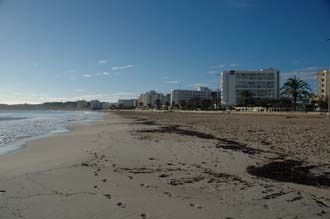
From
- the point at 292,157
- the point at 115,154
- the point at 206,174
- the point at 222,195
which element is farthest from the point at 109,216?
the point at 292,157

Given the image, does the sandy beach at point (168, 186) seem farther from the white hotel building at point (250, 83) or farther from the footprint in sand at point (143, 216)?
the white hotel building at point (250, 83)

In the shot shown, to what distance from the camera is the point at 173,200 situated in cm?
567

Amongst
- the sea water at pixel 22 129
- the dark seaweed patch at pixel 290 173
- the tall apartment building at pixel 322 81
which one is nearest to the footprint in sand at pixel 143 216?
the dark seaweed patch at pixel 290 173

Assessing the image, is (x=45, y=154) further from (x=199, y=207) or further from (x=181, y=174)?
(x=199, y=207)

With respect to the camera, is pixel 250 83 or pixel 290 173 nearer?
pixel 290 173

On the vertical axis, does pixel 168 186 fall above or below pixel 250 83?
below

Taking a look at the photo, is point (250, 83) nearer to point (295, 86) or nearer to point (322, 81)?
point (322, 81)

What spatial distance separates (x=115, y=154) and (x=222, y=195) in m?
6.39

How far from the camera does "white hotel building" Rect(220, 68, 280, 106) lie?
15900 centimetres

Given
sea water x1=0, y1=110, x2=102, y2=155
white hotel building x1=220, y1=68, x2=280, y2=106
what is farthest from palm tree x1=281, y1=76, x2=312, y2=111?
white hotel building x1=220, y1=68, x2=280, y2=106

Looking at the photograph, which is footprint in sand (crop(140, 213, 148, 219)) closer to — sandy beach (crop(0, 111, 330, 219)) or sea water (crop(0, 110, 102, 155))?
sandy beach (crop(0, 111, 330, 219))

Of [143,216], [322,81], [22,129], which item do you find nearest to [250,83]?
[322,81]

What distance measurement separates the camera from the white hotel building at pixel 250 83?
159m

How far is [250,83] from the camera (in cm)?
16212
